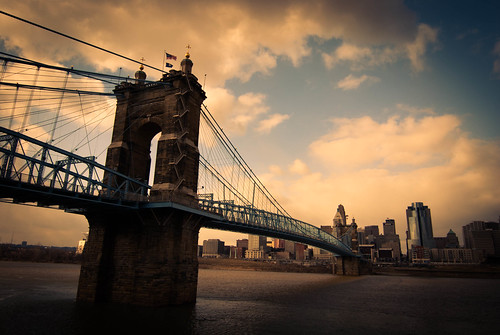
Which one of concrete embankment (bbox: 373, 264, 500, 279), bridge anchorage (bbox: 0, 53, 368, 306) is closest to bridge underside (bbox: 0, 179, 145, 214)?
bridge anchorage (bbox: 0, 53, 368, 306)

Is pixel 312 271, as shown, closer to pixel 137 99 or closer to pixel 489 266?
pixel 489 266

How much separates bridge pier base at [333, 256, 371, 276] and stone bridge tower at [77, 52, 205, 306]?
92349mm

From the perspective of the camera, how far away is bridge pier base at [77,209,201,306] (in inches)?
1059

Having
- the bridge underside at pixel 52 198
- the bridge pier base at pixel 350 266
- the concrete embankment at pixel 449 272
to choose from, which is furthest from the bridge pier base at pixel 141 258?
the concrete embankment at pixel 449 272

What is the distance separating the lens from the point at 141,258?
90.5ft

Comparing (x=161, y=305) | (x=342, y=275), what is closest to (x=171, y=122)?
(x=161, y=305)

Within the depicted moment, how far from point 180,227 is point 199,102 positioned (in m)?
14.0

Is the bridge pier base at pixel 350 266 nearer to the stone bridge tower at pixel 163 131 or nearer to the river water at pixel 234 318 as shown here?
the river water at pixel 234 318

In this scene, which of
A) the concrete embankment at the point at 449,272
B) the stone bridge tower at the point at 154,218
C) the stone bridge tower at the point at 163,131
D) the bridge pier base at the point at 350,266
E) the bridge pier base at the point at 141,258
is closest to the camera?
the bridge pier base at the point at 141,258

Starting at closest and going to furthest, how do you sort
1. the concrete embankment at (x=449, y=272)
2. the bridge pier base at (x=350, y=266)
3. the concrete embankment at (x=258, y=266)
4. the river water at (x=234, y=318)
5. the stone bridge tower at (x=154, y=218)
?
1. the river water at (x=234, y=318)
2. the stone bridge tower at (x=154, y=218)
3. the bridge pier base at (x=350, y=266)
4. the concrete embankment at (x=449, y=272)
5. the concrete embankment at (x=258, y=266)

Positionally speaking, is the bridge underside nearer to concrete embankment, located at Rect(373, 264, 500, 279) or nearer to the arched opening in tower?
the arched opening in tower

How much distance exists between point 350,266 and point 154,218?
98080 mm

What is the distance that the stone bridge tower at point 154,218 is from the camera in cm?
2728

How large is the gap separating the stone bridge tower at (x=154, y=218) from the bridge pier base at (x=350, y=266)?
303 feet
